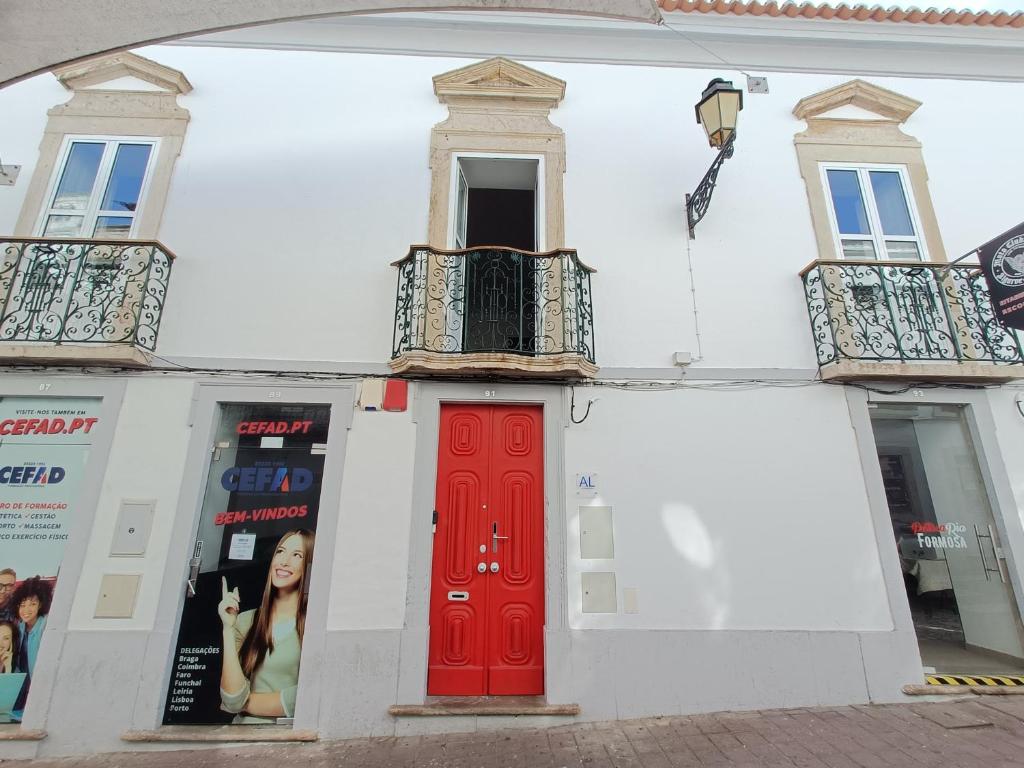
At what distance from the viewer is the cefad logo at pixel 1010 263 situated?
4.57m

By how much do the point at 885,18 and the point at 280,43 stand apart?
7722mm

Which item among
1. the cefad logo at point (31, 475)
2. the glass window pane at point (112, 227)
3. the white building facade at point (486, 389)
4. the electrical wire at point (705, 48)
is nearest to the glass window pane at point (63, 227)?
the white building facade at point (486, 389)

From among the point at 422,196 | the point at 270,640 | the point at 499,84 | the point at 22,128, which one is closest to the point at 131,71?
the point at 22,128

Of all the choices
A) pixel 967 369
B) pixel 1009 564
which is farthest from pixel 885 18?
pixel 1009 564

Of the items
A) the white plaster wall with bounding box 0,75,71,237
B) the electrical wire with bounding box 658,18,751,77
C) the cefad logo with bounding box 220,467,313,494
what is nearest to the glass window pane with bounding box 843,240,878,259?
the electrical wire with bounding box 658,18,751,77

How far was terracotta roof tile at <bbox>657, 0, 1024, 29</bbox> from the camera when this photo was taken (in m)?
6.00

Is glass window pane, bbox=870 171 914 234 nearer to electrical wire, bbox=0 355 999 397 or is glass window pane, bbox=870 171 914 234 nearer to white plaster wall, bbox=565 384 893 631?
electrical wire, bbox=0 355 999 397

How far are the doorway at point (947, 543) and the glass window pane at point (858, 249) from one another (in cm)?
176

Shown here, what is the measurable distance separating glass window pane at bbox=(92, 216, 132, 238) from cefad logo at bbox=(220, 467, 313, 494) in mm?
3008

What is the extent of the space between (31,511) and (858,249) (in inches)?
351

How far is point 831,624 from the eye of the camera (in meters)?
4.37

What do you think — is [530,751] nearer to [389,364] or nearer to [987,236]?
[389,364]

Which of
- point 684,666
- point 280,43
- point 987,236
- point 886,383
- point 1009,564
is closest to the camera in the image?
point 684,666

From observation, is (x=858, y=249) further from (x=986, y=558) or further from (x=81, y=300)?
(x=81, y=300)
